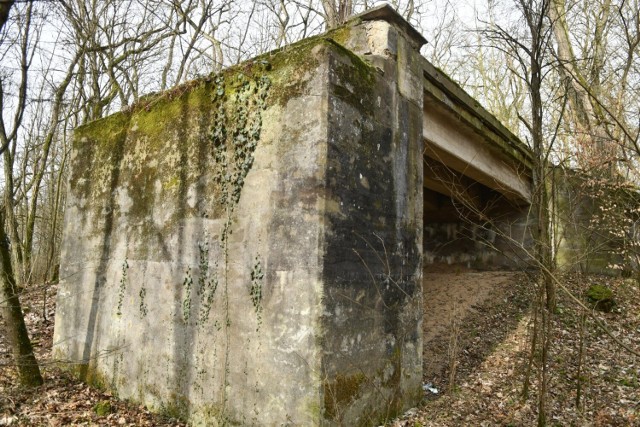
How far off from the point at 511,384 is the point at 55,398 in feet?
17.6

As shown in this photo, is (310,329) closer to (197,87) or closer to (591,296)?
(197,87)

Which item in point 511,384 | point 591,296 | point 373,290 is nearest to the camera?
point 373,290

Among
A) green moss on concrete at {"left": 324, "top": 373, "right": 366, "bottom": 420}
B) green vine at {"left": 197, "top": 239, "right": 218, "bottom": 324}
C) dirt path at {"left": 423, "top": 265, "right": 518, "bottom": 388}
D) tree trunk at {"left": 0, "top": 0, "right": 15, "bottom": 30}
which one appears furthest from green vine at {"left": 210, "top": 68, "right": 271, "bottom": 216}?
dirt path at {"left": 423, "top": 265, "right": 518, "bottom": 388}

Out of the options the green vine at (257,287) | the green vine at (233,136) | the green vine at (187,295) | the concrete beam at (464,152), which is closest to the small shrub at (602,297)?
the concrete beam at (464,152)

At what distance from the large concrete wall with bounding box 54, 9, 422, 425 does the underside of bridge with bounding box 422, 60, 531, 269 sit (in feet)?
3.74

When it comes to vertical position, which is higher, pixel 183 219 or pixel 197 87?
pixel 197 87

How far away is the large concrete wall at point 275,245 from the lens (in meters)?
3.90

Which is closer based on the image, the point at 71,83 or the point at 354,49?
the point at 354,49

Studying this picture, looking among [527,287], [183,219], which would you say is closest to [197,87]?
[183,219]

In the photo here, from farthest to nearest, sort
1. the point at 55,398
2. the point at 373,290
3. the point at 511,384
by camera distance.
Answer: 1. the point at 511,384
2. the point at 55,398
3. the point at 373,290

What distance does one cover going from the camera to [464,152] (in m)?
7.49

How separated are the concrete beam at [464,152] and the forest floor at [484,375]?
2.27 m

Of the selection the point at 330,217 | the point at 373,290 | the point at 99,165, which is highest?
the point at 99,165

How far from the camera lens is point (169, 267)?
16.3 feet
